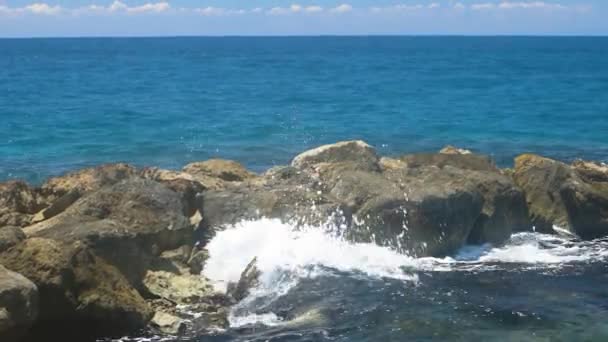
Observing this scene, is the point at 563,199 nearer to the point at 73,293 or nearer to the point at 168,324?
the point at 168,324

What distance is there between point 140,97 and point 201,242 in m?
A: 41.2

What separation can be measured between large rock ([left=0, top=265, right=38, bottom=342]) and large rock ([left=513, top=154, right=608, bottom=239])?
13.8 meters

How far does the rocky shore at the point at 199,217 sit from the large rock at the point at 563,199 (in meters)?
0.03

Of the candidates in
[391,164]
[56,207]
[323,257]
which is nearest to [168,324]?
[323,257]

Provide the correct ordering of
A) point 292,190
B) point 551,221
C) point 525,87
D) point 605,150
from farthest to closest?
point 525,87 → point 605,150 → point 551,221 → point 292,190

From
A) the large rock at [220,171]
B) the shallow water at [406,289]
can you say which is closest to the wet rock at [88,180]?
the large rock at [220,171]

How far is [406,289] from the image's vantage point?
15.9m

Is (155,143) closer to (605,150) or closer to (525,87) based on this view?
(605,150)

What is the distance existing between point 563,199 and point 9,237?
1430 cm

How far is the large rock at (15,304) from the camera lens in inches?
453

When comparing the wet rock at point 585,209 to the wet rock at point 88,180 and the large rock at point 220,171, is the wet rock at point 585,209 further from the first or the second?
the wet rock at point 88,180

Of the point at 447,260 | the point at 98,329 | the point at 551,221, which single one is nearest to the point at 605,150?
the point at 551,221

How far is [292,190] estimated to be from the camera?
63.4ft

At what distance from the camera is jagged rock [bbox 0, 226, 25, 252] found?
1348 centimetres
